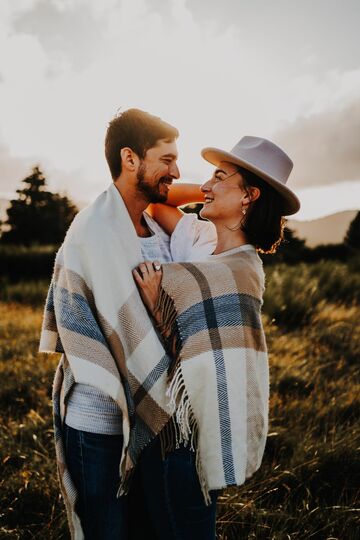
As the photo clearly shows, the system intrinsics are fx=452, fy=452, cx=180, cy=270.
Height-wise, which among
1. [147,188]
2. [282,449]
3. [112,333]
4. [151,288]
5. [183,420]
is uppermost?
[147,188]

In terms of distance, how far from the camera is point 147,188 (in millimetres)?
2213

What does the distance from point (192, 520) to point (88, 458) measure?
474 mm

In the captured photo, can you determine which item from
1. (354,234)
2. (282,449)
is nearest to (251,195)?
(282,449)

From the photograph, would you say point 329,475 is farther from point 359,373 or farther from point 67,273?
point 67,273

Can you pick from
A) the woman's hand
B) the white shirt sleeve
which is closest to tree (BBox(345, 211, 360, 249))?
the white shirt sleeve

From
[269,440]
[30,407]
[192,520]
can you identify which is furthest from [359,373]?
[192,520]

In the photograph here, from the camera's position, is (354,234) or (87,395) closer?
(87,395)

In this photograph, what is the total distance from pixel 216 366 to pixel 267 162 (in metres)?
0.98

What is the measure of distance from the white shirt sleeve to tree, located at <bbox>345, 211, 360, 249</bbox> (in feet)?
62.8

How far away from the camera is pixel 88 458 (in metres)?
1.84

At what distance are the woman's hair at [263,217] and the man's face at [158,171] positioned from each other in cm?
36

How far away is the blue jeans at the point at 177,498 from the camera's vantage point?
1.69 metres

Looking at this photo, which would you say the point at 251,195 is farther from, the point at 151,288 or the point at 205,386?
the point at 205,386

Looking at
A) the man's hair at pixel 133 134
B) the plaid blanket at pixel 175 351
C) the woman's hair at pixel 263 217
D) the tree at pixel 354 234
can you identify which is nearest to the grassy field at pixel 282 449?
the plaid blanket at pixel 175 351
